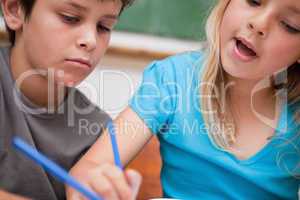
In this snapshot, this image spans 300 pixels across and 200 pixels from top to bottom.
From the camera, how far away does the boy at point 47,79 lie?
86 cm

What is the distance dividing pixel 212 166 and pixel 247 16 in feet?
1.00

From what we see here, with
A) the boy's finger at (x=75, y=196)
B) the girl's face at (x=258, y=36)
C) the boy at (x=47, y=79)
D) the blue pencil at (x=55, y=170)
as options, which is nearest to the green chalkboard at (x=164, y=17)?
the boy at (x=47, y=79)

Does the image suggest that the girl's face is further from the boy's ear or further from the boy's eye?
the boy's ear

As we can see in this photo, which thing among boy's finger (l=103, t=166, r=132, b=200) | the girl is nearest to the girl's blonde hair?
the girl

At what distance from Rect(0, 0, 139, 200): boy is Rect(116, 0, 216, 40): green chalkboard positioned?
83cm

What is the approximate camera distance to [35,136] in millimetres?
938

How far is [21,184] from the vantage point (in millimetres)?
928

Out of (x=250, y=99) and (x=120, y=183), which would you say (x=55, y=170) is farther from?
(x=250, y=99)

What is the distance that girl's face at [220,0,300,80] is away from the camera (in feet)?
2.58

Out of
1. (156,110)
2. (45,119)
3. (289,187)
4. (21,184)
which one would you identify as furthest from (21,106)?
(289,187)

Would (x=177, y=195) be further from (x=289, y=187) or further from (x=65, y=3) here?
(x=65, y=3)

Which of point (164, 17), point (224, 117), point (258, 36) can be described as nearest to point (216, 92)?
point (224, 117)

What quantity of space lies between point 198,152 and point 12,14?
1.62ft

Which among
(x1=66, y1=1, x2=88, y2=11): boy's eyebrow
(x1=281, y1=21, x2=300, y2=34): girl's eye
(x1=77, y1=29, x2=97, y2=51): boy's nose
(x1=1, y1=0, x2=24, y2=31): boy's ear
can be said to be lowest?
(x1=1, y1=0, x2=24, y2=31): boy's ear
